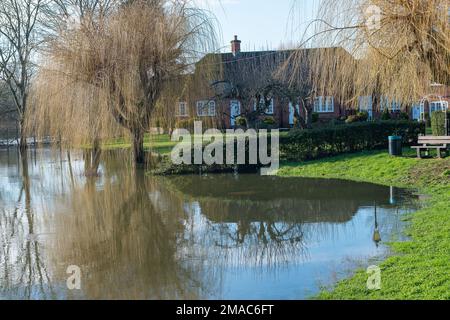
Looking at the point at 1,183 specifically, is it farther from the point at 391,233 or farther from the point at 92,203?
the point at 391,233

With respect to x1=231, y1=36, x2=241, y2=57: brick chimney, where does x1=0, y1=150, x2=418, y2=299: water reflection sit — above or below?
below

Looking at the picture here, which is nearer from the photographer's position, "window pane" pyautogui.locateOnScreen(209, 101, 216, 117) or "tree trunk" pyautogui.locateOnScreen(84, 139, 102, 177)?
"tree trunk" pyautogui.locateOnScreen(84, 139, 102, 177)

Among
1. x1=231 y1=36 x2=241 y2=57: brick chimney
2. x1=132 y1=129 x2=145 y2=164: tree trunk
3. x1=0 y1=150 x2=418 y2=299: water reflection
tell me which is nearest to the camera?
x1=0 y1=150 x2=418 y2=299: water reflection

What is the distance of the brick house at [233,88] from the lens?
1747 centimetres

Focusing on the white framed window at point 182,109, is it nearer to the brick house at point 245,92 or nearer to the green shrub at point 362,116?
the brick house at point 245,92

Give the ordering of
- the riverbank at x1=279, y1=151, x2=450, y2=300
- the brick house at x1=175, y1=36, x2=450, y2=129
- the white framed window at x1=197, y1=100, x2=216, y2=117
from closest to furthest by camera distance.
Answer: the riverbank at x1=279, y1=151, x2=450, y2=300 < the brick house at x1=175, y1=36, x2=450, y2=129 < the white framed window at x1=197, y1=100, x2=216, y2=117

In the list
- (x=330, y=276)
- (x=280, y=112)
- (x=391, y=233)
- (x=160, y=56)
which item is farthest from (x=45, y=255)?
(x=280, y=112)

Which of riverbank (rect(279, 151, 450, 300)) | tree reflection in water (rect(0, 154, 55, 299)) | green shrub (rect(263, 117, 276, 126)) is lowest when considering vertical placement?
tree reflection in water (rect(0, 154, 55, 299))

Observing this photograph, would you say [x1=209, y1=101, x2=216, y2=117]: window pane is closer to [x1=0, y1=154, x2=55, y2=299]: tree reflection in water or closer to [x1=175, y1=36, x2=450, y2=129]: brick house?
[x1=175, y1=36, x2=450, y2=129]: brick house

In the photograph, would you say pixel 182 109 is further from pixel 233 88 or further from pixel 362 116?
pixel 362 116

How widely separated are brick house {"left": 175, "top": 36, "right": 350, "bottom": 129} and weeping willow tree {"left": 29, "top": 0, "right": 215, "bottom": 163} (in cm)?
136

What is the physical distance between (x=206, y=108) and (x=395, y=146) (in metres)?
6.72

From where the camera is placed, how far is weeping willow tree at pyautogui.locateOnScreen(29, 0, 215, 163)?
50.0 ft

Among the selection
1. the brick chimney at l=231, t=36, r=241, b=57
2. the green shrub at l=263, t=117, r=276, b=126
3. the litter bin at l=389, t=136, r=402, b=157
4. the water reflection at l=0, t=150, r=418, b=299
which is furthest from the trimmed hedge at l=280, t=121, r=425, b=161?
the brick chimney at l=231, t=36, r=241, b=57
